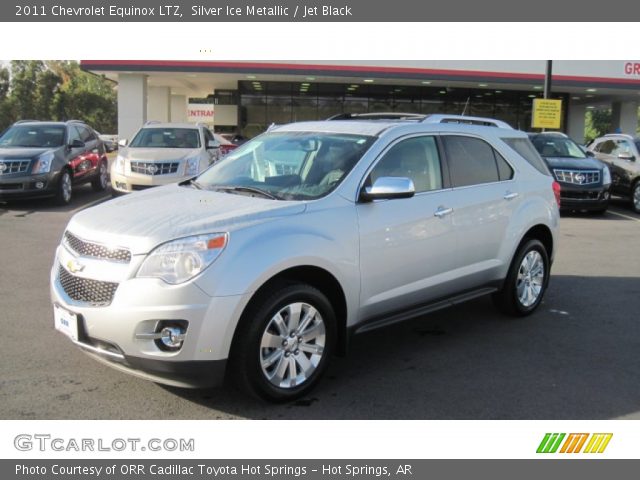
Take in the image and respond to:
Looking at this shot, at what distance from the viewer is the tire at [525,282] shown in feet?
19.7

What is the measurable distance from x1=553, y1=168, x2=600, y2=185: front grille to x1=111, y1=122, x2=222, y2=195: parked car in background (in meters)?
7.82

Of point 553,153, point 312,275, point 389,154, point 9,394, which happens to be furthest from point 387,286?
point 553,153

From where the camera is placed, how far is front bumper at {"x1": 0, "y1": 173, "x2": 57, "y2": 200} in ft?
40.8

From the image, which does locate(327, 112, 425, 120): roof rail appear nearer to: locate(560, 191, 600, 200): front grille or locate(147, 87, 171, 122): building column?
locate(560, 191, 600, 200): front grille

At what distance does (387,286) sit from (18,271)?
5036mm

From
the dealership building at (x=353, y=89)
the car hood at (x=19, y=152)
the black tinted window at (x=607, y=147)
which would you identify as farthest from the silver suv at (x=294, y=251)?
the dealership building at (x=353, y=89)

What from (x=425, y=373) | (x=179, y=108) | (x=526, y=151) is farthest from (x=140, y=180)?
(x=179, y=108)

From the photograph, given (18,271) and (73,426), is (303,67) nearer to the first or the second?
(18,271)

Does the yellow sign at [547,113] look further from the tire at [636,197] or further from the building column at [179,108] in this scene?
the building column at [179,108]

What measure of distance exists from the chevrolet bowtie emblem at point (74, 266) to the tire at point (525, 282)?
12.8ft

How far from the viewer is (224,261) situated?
368 cm

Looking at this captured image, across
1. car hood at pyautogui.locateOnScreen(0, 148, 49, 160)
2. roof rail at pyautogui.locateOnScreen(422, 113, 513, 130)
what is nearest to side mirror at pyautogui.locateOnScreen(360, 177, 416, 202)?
roof rail at pyautogui.locateOnScreen(422, 113, 513, 130)

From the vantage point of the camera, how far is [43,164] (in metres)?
12.8

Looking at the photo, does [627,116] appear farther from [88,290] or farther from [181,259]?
[88,290]
